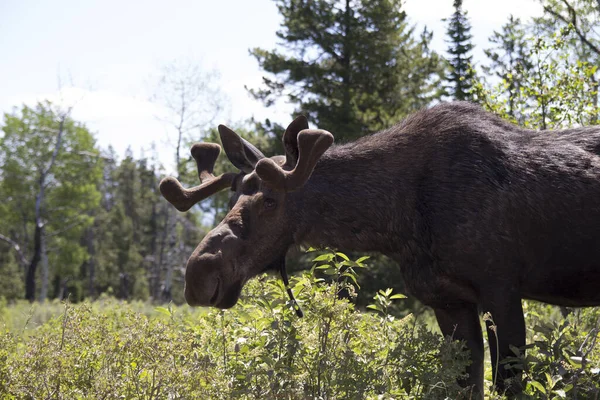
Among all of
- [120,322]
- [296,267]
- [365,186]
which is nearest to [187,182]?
[296,267]

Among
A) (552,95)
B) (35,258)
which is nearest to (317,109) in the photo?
(552,95)

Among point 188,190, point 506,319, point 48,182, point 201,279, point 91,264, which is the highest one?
point 48,182

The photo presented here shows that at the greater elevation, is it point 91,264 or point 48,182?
point 48,182

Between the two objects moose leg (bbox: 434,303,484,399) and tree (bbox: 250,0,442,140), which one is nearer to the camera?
moose leg (bbox: 434,303,484,399)

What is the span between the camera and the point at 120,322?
7133mm

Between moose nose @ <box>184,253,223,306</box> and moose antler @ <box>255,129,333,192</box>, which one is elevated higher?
moose antler @ <box>255,129,333,192</box>

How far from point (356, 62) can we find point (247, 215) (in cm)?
1945

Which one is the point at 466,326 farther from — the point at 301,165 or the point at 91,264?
the point at 91,264

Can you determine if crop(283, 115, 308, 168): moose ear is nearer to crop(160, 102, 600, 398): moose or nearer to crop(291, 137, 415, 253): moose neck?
crop(160, 102, 600, 398): moose

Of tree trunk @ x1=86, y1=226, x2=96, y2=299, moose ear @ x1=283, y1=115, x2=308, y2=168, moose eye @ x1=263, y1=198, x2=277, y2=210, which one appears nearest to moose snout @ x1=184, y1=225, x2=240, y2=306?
moose eye @ x1=263, y1=198, x2=277, y2=210

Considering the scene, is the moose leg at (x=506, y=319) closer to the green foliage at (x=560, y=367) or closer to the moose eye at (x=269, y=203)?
the green foliage at (x=560, y=367)

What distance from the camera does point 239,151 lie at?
5730 mm

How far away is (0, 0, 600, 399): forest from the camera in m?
4.14

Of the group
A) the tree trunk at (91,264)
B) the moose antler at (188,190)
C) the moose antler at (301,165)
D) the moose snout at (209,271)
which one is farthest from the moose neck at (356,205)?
the tree trunk at (91,264)
